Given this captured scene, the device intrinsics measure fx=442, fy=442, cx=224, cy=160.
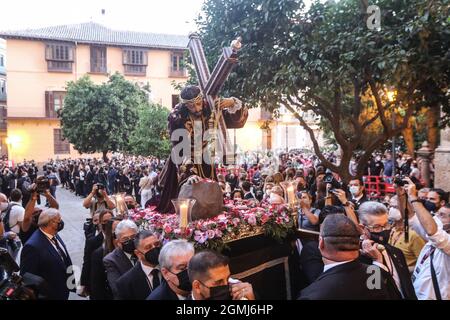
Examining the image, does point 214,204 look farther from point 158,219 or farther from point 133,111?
point 133,111

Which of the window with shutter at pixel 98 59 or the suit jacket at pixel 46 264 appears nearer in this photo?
the suit jacket at pixel 46 264

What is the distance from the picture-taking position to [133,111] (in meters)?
30.0

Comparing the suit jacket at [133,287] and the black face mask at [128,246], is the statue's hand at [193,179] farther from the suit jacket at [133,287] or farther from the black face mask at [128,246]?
the suit jacket at [133,287]

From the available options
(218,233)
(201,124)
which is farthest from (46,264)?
(201,124)

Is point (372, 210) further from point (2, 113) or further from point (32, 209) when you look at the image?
point (2, 113)

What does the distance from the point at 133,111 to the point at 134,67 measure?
12.9 metres

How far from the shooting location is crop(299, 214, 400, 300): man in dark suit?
2.74 meters

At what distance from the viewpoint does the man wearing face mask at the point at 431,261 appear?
147 inches

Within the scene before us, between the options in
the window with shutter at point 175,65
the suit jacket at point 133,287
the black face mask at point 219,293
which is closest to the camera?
the black face mask at point 219,293

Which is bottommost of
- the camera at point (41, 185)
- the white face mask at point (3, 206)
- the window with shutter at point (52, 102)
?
the white face mask at point (3, 206)

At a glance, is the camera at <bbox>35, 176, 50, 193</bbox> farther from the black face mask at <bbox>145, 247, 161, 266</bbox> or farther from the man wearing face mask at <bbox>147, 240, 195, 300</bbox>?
the man wearing face mask at <bbox>147, 240, 195, 300</bbox>

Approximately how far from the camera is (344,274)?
2.81m

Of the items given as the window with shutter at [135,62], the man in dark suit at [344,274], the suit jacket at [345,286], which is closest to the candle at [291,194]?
the man in dark suit at [344,274]

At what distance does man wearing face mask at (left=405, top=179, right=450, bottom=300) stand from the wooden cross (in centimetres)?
226
